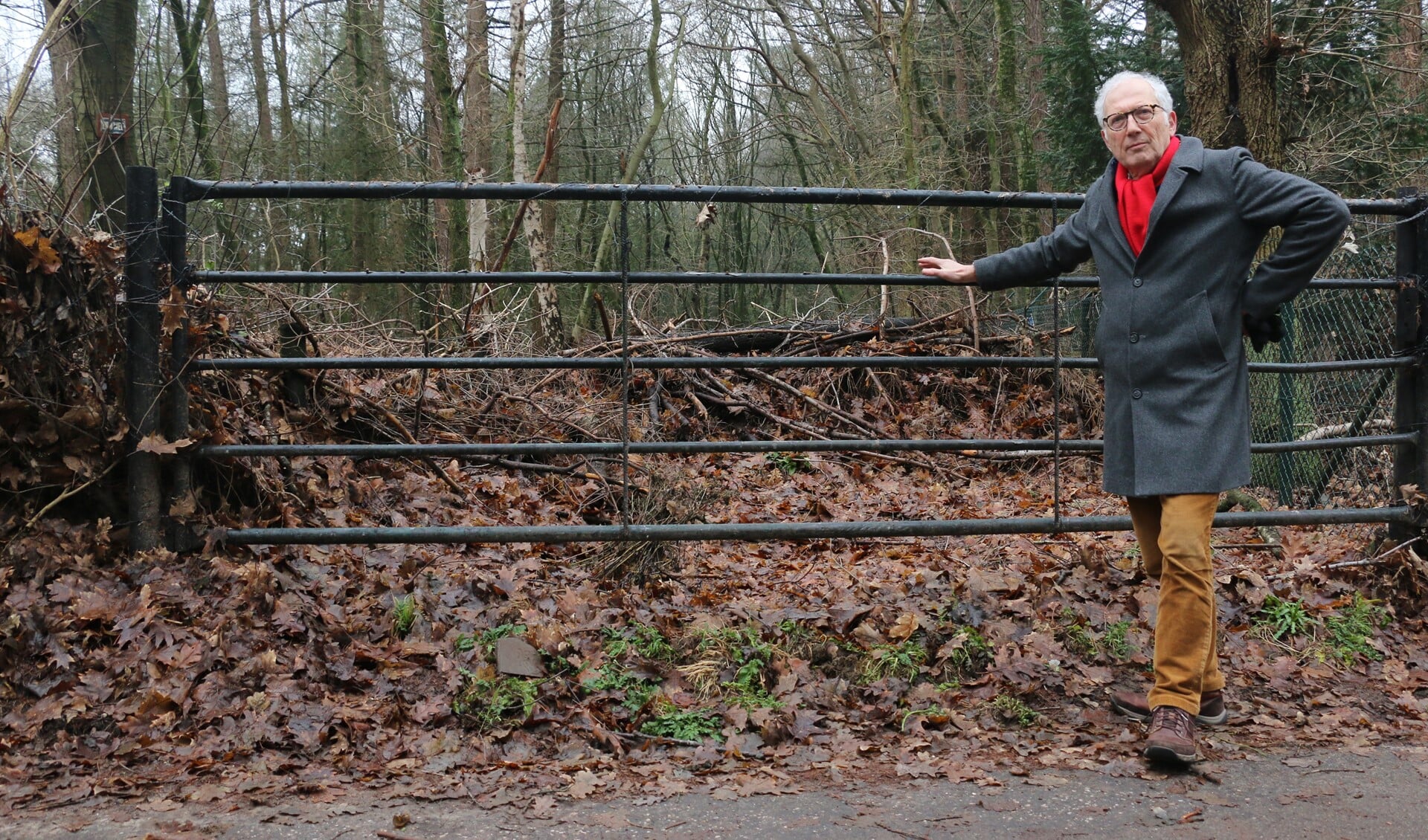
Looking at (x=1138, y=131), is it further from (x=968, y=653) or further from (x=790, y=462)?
(x=790, y=462)

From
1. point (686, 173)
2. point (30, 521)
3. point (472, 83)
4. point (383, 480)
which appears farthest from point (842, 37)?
point (30, 521)

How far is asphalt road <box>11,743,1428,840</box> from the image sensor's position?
2861 millimetres

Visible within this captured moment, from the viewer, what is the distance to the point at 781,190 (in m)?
4.31

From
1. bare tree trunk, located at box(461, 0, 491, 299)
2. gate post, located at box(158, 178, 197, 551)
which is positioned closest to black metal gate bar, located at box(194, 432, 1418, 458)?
gate post, located at box(158, 178, 197, 551)

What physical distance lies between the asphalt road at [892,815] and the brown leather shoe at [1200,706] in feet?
1.39

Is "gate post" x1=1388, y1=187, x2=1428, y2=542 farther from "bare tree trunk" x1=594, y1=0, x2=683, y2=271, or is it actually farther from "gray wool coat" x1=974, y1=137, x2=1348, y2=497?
"bare tree trunk" x1=594, y1=0, x2=683, y2=271

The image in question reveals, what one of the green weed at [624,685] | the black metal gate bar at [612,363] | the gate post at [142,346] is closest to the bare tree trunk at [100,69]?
the gate post at [142,346]

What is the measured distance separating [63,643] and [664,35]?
2279 centimetres

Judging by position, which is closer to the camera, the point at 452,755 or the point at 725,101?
the point at 452,755

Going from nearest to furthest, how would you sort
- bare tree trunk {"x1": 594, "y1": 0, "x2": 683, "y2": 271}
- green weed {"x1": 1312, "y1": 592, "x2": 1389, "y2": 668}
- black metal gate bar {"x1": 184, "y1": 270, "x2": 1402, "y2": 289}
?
black metal gate bar {"x1": 184, "y1": 270, "x2": 1402, "y2": 289} → green weed {"x1": 1312, "y1": 592, "x2": 1389, "y2": 668} → bare tree trunk {"x1": 594, "y1": 0, "x2": 683, "y2": 271}

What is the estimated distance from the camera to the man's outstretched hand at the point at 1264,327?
3492 mm

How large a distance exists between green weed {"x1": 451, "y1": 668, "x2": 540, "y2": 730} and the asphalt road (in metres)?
0.48

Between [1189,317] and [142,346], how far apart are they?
3802 millimetres

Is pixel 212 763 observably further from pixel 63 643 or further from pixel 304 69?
pixel 304 69
